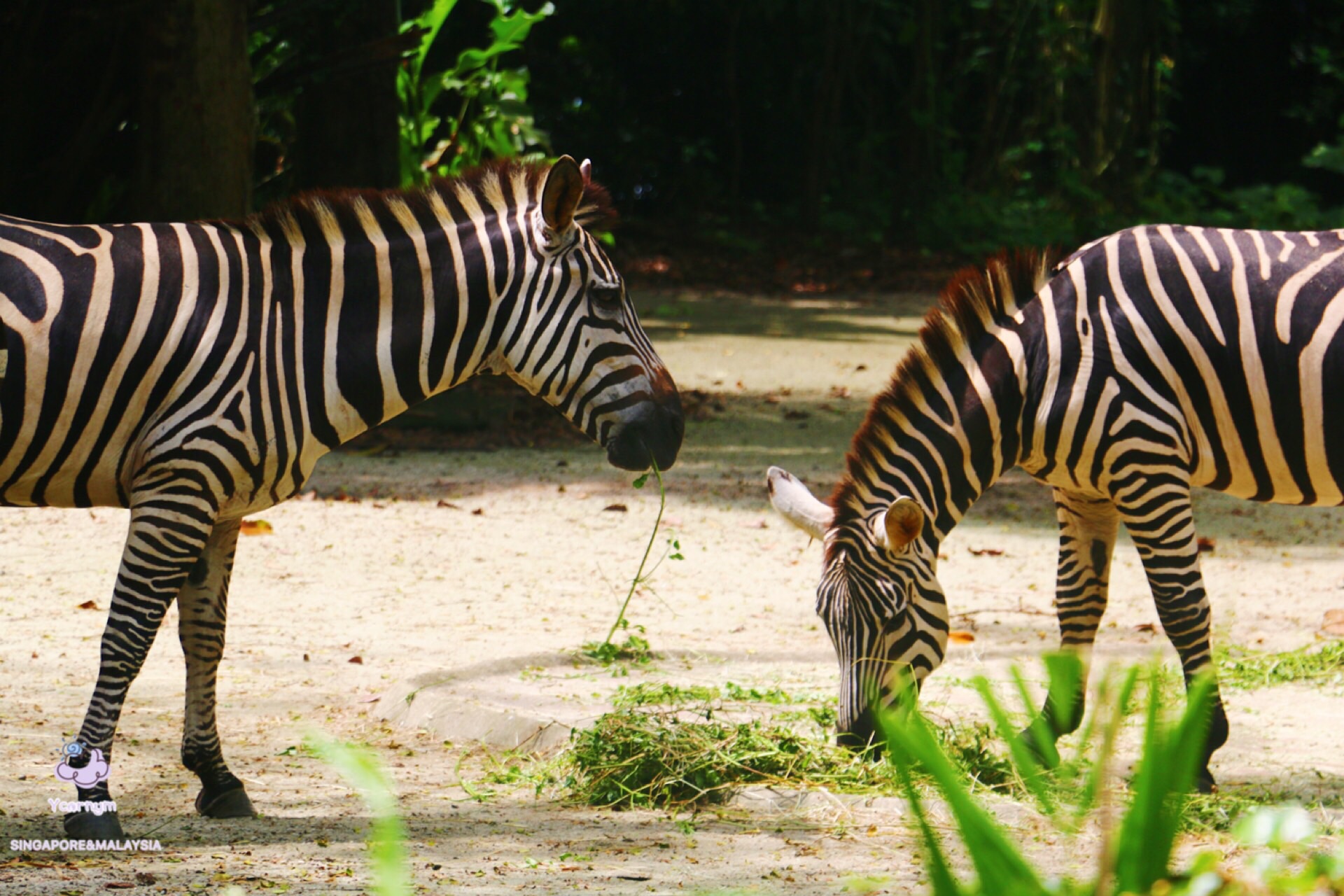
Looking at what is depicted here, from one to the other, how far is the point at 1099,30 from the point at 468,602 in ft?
57.7

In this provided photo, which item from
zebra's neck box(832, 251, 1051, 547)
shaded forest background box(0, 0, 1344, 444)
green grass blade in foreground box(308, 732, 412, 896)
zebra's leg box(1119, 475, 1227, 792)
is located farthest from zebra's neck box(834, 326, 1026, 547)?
shaded forest background box(0, 0, 1344, 444)

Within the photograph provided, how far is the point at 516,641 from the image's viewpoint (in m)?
6.40

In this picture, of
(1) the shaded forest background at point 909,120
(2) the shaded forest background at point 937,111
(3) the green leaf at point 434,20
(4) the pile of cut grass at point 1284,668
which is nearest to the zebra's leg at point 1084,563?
(4) the pile of cut grass at point 1284,668

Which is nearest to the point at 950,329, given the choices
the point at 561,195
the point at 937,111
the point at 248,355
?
Result: the point at 561,195

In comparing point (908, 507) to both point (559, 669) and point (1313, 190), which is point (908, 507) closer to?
point (559, 669)

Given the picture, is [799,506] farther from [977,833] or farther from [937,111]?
[937,111]

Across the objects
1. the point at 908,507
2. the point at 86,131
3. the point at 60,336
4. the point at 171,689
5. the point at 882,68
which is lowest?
the point at 171,689

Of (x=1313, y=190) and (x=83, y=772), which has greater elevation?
(x=1313, y=190)

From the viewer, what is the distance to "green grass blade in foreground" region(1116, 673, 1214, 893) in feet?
3.47

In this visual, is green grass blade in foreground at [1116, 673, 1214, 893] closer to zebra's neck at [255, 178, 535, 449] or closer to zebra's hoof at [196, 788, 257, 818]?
zebra's neck at [255, 178, 535, 449]

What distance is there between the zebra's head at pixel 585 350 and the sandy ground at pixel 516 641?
119 cm

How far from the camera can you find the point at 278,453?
13.4ft

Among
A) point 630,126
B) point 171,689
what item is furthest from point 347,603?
point 630,126

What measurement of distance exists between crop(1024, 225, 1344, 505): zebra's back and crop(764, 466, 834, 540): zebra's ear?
0.78 meters
